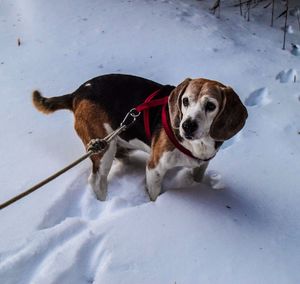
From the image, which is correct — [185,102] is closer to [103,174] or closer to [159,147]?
[159,147]

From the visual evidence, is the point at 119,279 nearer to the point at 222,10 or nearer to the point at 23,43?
the point at 23,43

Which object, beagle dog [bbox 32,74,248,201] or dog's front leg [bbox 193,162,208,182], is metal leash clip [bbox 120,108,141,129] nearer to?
beagle dog [bbox 32,74,248,201]

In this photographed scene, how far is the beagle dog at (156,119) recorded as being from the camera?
7.57ft

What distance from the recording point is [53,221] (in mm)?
2479

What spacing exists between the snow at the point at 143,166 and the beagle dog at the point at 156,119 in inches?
7.5

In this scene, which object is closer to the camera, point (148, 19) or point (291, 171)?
point (291, 171)

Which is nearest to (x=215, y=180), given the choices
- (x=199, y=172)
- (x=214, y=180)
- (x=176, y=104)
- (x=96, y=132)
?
(x=214, y=180)

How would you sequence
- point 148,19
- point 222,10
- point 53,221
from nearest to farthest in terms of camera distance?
point 53,221
point 148,19
point 222,10

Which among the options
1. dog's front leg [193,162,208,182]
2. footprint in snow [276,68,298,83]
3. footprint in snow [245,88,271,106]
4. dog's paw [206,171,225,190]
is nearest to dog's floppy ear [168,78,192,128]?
dog's front leg [193,162,208,182]

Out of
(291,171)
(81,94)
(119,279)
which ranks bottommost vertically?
(291,171)

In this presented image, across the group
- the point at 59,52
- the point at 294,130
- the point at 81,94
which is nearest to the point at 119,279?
the point at 81,94

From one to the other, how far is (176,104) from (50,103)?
3.10 ft

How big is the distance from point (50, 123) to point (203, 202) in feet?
4.77

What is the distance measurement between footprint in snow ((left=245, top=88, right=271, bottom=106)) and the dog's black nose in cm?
155
